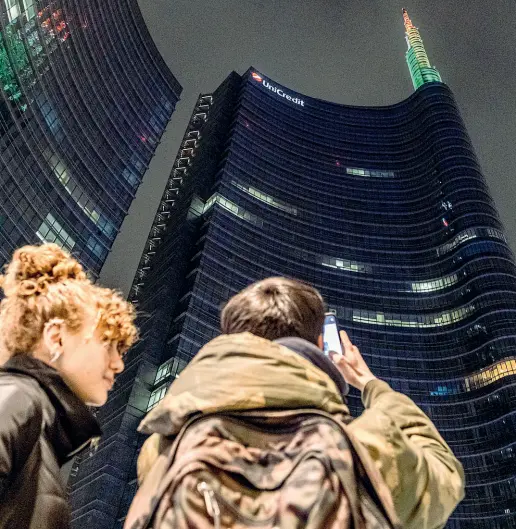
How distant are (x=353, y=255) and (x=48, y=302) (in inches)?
Result: 3045

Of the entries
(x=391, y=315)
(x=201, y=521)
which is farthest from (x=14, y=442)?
(x=391, y=315)

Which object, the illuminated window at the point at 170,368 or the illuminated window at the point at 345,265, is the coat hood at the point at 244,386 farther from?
the illuminated window at the point at 345,265

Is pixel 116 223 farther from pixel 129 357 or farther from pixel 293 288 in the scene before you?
pixel 293 288

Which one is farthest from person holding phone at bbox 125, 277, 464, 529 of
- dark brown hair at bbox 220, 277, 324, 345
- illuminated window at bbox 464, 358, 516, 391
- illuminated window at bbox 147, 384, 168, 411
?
illuminated window at bbox 464, 358, 516, 391

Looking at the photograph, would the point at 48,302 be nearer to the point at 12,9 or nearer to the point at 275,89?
the point at 12,9

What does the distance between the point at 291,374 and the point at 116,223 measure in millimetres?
63009

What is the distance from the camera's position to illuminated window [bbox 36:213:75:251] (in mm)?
47844

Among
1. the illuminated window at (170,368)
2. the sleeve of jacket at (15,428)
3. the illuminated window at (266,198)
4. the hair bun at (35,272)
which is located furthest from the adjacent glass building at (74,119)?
the sleeve of jacket at (15,428)

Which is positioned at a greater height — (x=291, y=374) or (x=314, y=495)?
(x=291, y=374)

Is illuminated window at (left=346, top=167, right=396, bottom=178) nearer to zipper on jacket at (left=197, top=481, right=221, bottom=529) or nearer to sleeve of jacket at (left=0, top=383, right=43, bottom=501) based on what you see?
sleeve of jacket at (left=0, top=383, right=43, bottom=501)

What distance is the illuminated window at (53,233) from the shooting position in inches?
1884

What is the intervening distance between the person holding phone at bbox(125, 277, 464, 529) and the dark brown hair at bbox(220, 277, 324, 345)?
177mm

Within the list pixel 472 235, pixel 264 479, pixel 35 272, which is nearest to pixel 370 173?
pixel 472 235

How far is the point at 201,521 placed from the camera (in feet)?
4.26
